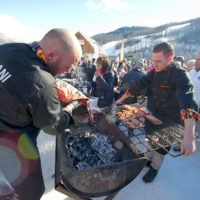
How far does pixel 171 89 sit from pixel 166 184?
182 cm

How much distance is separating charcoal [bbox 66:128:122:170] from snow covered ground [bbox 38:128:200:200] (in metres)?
0.87

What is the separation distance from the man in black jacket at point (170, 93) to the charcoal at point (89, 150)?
1027 mm

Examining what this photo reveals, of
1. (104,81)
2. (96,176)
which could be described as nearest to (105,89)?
(104,81)

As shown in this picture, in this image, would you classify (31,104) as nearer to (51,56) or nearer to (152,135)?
(51,56)

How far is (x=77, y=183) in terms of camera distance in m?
1.51

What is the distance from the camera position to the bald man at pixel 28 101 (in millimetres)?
1080

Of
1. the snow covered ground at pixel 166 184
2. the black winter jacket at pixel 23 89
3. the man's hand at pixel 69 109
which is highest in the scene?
the black winter jacket at pixel 23 89

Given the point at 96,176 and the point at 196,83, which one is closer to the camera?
the point at 96,176

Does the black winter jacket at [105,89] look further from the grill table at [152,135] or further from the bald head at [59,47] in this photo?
the bald head at [59,47]

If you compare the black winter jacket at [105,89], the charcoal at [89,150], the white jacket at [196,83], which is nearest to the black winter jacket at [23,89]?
the charcoal at [89,150]

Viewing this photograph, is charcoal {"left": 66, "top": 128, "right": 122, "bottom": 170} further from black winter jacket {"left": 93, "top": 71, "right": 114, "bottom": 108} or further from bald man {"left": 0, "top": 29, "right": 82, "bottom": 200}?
black winter jacket {"left": 93, "top": 71, "right": 114, "bottom": 108}

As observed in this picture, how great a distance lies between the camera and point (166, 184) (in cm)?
269

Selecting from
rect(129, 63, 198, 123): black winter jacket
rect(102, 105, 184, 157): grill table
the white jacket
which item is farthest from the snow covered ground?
the white jacket

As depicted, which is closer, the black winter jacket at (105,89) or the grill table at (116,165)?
the grill table at (116,165)
